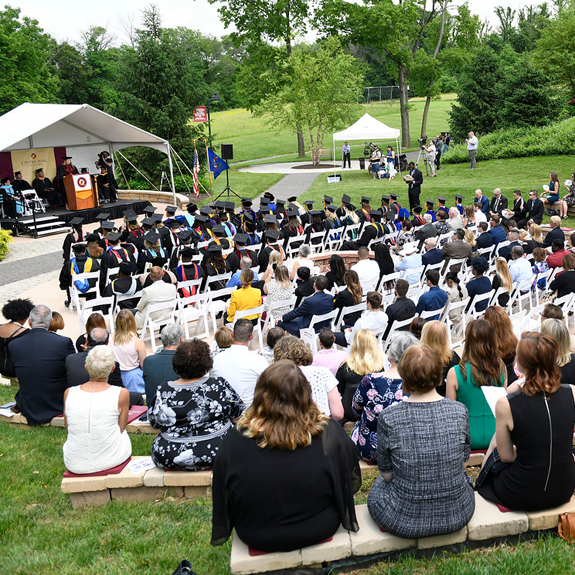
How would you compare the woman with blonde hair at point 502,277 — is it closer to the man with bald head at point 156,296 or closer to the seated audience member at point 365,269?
the seated audience member at point 365,269

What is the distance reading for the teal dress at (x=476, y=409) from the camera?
4125 mm

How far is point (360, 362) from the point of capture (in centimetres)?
503

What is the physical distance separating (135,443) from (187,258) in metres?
5.03

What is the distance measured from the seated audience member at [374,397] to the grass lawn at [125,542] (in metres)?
0.31

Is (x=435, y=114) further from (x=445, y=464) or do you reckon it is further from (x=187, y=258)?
(x=445, y=464)

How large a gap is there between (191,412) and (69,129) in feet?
70.1

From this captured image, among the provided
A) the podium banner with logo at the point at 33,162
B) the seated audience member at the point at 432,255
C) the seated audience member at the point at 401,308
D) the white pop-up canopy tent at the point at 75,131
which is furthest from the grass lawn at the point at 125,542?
the podium banner with logo at the point at 33,162

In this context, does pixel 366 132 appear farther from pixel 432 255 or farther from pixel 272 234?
pixel 432 255

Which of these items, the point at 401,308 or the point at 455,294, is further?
the point at 455,294

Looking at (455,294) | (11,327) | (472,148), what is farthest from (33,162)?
(455,294)

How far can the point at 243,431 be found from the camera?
3.04m

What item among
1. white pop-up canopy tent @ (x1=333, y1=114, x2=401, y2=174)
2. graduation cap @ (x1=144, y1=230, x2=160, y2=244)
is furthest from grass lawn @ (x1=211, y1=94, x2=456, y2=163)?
graduation cap @ (x1=144, y1=230, x2=160, y2=244)

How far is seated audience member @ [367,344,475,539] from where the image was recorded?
3143 mm

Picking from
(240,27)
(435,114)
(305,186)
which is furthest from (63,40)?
(305,186)
